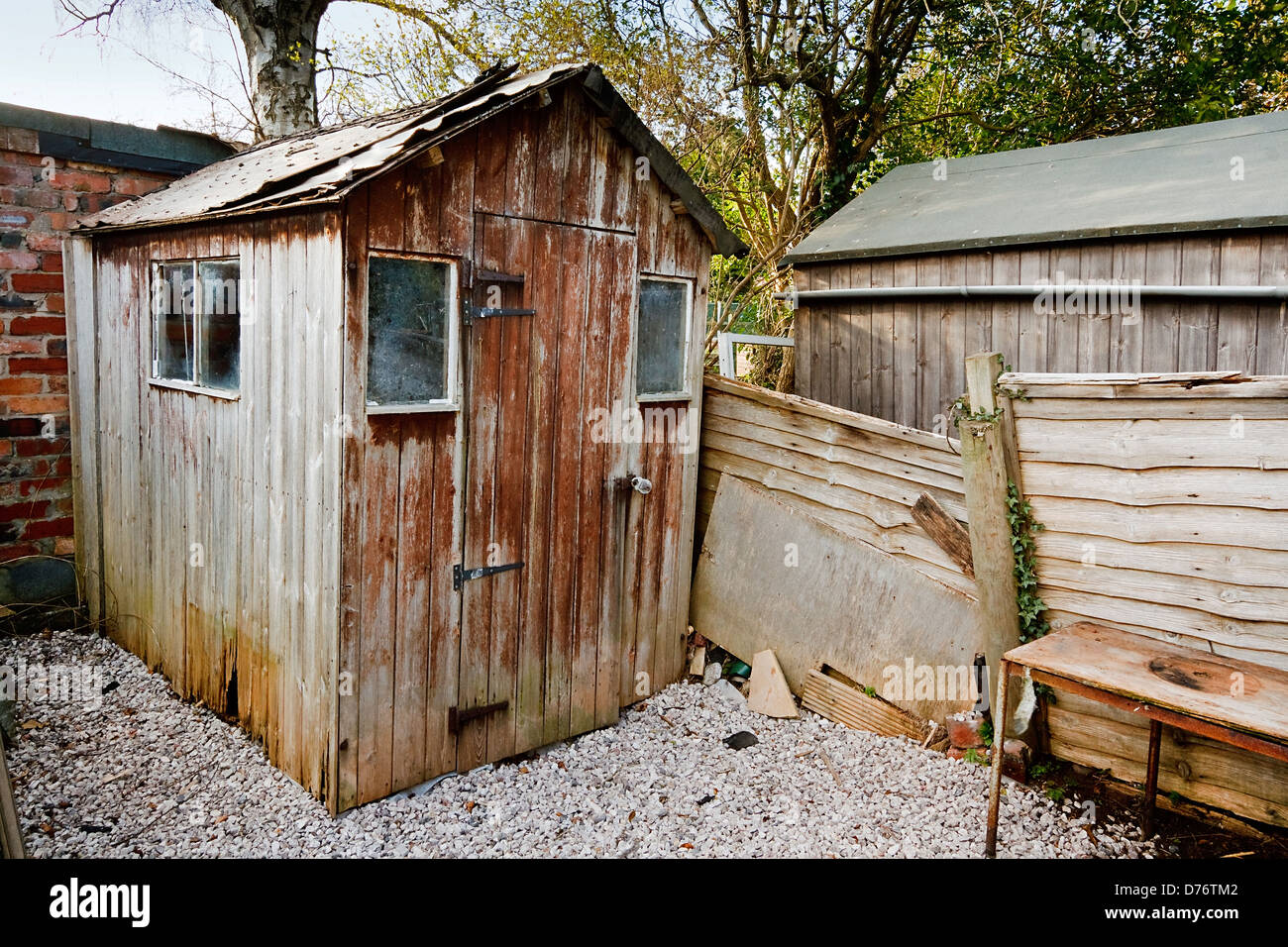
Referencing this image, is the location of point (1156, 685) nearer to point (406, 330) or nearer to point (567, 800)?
point (567, 800)

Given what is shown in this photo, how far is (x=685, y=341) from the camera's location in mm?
5547

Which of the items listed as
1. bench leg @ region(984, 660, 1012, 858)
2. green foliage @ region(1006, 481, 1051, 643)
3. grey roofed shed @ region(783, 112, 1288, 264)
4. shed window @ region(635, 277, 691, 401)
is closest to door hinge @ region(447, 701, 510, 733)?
shed window @ region(635, 277, 691, 401)

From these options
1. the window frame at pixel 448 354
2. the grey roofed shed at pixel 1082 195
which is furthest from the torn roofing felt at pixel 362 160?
the grey roofed shed at pixel 1082 195

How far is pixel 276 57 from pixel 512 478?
706 centimetres

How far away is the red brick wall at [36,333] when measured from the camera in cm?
580

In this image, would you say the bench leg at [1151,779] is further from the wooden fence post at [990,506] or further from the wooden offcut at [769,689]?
the wooden offcut at [769,689]

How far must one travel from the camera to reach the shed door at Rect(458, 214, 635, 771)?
14.5 feet

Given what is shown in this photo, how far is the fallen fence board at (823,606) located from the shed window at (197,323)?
3.13 metres

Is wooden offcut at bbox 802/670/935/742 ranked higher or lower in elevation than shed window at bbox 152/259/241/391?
lower

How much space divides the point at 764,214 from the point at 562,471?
7.94m

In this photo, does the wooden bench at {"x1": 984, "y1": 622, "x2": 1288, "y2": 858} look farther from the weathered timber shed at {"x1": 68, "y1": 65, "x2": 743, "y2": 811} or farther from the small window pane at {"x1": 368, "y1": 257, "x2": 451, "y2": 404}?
the small window pane at {"x1": 368, "y1": 257, "x2": 451, "y2": 404}

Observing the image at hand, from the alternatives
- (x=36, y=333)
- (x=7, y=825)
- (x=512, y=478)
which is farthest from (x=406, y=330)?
(x=36, y=333)

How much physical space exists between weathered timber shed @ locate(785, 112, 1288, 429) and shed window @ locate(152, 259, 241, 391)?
4318 millimetres

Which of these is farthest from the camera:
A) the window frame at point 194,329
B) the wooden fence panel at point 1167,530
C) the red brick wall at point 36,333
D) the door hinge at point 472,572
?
the red brick wall at point 36,333
